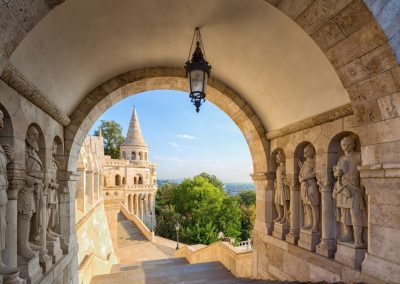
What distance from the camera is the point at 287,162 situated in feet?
17.3

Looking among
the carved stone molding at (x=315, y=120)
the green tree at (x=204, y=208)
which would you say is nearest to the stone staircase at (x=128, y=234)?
the green tree at (x=204, y=208)

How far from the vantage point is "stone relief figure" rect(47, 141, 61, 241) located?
4.08 metres

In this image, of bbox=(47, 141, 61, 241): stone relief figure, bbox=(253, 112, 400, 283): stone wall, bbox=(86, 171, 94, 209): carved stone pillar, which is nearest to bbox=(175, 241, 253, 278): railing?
bbox=(253, 112, 400, 283): stone wall

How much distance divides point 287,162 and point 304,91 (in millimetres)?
1402

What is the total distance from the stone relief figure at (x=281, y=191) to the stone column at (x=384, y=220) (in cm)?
228

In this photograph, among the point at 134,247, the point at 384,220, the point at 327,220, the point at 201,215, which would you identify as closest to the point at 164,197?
the point at 201,215

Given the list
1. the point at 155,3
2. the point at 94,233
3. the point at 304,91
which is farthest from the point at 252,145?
the point at 94,233

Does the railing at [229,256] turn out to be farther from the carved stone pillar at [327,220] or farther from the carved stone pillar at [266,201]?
the carved stone pillar at [327,220]

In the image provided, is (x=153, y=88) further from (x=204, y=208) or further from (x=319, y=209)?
(x=204, y=208)

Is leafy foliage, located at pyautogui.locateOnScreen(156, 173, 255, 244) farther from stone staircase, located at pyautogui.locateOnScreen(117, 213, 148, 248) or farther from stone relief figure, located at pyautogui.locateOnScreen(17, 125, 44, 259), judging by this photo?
stone relief figure, located at pyautogui.locateOnScreen(17, 125, 44, 259)

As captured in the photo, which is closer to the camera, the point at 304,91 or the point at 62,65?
the point at 62,65

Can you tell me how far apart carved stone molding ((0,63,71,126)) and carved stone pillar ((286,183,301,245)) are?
4.06 metres

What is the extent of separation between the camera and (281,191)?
5457mm

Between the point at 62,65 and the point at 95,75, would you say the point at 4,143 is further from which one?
the point at 95,75
